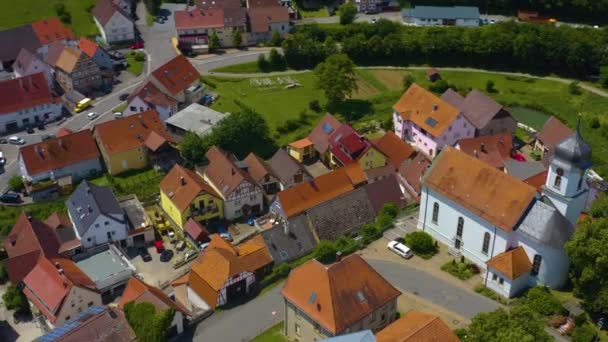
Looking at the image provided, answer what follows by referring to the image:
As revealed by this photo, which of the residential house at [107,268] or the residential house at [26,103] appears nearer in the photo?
the residential house at [107,268]

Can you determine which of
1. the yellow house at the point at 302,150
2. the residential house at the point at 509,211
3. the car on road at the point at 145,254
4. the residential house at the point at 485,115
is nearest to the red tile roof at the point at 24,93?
the car on road at the point at 145,254

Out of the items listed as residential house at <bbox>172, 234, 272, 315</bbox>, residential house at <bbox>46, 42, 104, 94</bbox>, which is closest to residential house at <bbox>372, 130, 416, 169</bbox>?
residential house at <bbox>172, 234, 272, 315</bbox>

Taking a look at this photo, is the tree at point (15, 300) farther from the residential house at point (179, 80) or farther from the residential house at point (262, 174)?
the residential house at point (179, 80)

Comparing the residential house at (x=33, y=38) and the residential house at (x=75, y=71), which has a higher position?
the residential house at (x=33, y=38)

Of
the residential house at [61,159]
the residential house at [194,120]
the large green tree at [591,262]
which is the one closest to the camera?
the large green tree at [591,262]

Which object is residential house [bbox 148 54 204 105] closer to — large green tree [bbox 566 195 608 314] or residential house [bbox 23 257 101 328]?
residential house [bbox 23 257 101 328]

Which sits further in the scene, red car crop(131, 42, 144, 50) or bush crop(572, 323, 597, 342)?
red car crop(131, 42, 144, 50)

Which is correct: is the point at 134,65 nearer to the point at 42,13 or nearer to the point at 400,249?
the point at 42,13
